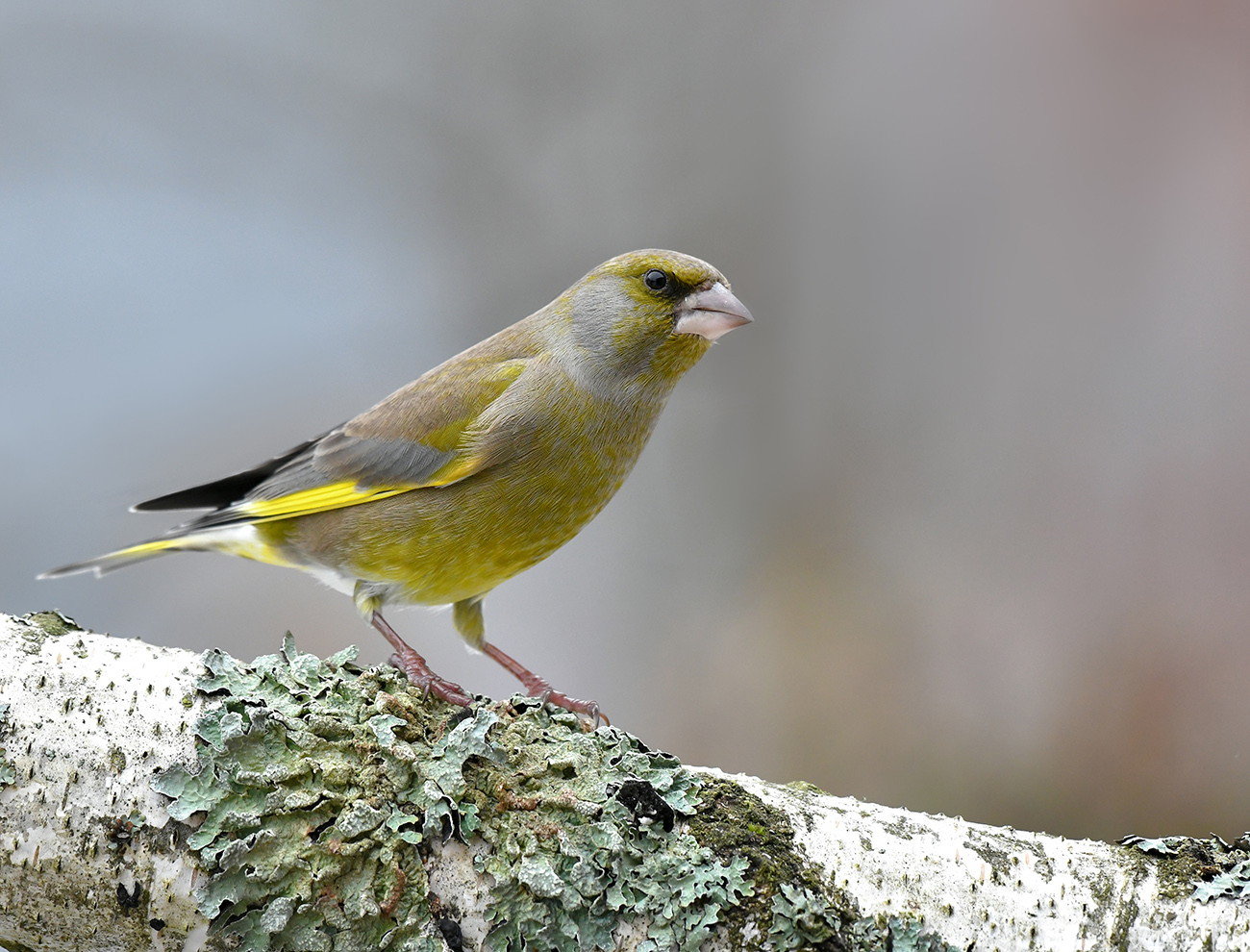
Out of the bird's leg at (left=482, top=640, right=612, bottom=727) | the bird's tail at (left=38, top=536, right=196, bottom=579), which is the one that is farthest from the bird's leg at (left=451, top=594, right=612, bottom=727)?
the bird's tail at (left=38, top=536, right=196, bottom=579)

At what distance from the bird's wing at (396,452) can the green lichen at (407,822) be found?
106 centimetres

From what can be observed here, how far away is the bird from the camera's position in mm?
2955

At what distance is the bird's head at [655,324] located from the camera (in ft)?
10.0

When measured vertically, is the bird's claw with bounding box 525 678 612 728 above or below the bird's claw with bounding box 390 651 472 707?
below

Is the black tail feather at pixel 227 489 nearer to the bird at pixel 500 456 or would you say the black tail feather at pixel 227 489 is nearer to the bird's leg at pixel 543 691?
the bird at pixel 500 456

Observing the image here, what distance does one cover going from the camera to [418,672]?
2.72 metres

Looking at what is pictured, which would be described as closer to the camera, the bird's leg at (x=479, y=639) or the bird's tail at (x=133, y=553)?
the bird's leg at (x=479, y=639)

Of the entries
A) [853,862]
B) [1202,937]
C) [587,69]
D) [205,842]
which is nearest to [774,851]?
[853,862]

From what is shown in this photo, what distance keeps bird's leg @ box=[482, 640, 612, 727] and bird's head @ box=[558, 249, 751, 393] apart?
929mm

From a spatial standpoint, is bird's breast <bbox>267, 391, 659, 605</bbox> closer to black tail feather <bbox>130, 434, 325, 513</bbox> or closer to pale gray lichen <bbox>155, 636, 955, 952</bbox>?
black tail feather <bbox>130, 434, 325, 513</bbox>

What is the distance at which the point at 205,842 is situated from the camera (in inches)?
69.0

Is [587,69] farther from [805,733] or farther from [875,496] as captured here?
[805,733]

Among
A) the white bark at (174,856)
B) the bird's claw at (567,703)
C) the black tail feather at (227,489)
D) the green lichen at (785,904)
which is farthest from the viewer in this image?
the black tail feather at (227,489)

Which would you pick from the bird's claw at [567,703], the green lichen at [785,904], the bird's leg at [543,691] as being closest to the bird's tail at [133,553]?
the bird's leg at [543,691]
